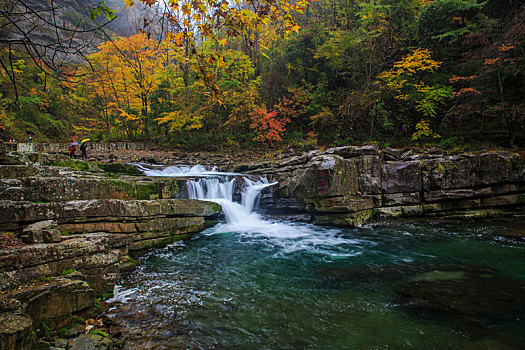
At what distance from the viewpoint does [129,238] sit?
6098 mm

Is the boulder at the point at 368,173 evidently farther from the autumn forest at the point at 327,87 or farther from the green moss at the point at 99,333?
the green moss at the point at 99,333

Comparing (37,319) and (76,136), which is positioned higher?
(76,136)

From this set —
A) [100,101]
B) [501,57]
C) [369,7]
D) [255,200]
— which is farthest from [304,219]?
[100,101]

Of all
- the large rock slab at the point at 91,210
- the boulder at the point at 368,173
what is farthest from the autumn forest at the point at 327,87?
the large rock slab at the point at 91,210

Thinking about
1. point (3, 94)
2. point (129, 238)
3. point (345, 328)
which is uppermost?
point (3, 94)

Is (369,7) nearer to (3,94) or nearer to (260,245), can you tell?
(260,245)

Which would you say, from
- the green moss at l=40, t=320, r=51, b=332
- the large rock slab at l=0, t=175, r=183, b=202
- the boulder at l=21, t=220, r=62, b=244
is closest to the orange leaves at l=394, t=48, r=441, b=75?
the large rock slab at l=0, t=175, r=183, b=202

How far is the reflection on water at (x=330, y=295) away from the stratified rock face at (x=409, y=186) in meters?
2.07

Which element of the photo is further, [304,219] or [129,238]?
[304,219]

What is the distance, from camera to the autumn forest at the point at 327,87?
13711mm

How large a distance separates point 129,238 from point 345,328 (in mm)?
5101

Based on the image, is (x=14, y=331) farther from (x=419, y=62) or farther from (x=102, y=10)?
(x=419, y=62)

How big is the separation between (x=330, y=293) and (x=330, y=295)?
0.08 meters

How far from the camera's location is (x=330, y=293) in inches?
186
